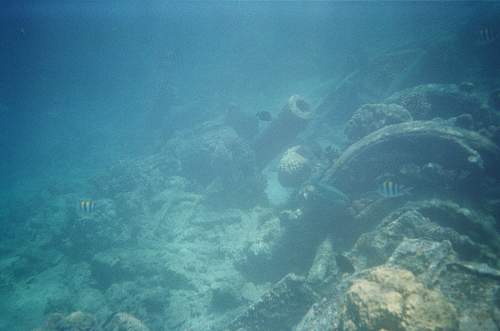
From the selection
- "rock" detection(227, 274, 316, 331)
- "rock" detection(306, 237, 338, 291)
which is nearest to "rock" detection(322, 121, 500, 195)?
"rock" detection(306, 237, 338, 291)

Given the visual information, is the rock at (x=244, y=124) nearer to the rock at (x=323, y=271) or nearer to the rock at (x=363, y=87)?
the rock at (x=363, y=87)

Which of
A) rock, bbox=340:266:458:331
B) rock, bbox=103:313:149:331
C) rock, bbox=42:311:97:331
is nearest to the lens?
rock, bbox=340:266:458:331

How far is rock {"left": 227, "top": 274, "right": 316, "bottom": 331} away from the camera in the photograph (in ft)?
17.7

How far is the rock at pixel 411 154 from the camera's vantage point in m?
6.21

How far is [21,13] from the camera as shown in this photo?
1254 inches

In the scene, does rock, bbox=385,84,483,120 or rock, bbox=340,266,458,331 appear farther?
rock, bbox=385,84,483,120

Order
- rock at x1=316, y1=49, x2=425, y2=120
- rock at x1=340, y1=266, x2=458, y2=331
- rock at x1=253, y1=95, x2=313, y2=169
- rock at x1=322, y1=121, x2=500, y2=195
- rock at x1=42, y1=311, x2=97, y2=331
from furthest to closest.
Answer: rock at x1=316, y1=49, x2=425, y2=120 < rock at x1=253, y1=95, x2=313, y2=169 < rock at x1=322, y1=121, x2=500, y2=195 < rock at x1=42, y1=311, x2=97, y2=331 < rock at x1=340, y1=266, x2=458, y2=331

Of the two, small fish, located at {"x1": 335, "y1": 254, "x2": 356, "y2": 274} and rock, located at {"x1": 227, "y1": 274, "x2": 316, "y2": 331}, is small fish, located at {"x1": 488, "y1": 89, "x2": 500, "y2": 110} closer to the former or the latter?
small fish, located at {"x1": 335, "y1": 254, "x2": 356, "y2": 274}

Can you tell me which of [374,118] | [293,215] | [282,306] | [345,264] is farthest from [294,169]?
[282,306]

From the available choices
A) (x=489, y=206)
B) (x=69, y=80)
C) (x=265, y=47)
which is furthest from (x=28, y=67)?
(x=489, y=206)

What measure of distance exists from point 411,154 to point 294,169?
4421 mm

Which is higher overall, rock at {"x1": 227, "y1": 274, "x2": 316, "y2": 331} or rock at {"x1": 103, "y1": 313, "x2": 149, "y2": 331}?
rock at {"x1": 227, "y1": 274, "x2": 316, "y2": 331}

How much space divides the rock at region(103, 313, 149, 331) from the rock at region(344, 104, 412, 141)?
8181mm

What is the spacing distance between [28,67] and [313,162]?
169 feet
